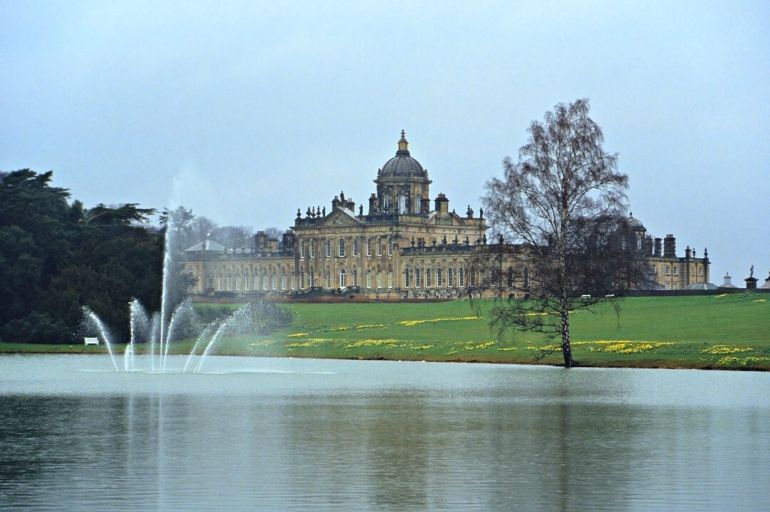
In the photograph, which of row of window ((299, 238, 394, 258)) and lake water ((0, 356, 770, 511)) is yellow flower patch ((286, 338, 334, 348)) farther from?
row of window ((299, 238, 394, 258))

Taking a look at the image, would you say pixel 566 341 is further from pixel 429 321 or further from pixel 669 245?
Result: pixel 669 245

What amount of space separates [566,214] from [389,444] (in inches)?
1206

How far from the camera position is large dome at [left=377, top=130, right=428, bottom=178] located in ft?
591

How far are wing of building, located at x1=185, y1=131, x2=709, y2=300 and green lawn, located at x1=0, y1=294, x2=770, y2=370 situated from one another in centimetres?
5875

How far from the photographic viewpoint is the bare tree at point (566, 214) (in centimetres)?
5903

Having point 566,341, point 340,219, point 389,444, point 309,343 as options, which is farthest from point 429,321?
point 340,219

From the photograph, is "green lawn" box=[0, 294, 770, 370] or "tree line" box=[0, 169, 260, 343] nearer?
"green lawn" box=[0, 294, 770, 370]

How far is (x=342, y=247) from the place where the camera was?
7032 inches

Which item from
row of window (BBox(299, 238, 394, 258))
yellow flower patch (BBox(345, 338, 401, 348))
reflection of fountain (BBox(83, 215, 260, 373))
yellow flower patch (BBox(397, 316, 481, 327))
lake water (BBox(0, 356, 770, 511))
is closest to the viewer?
lake water (BBox(0, 356, 770, 511))

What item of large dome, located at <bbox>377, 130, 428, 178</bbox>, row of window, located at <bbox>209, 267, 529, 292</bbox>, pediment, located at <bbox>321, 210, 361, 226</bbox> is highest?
large dome, located at <bbox>377, 130, 428, 178</bbox>

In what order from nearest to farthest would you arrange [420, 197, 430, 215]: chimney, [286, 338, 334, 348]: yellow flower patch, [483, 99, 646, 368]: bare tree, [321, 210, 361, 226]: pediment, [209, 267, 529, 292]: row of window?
[483, 99, 646, 368]: bare tree
[286, 338, 334, 348]: yellow flower patch
[209, 267, 529, 292]: row of window
[321, 210, 361, 226]: pediment
[420, 197, 430, 215]: chimney

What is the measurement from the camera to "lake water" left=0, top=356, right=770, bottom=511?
77.0ft

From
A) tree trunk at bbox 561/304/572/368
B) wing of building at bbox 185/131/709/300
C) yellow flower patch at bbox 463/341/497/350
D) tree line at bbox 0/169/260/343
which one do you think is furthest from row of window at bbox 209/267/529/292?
tree trunk at bbox 561/304/572/368

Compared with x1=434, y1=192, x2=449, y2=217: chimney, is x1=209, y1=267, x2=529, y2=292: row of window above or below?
below
